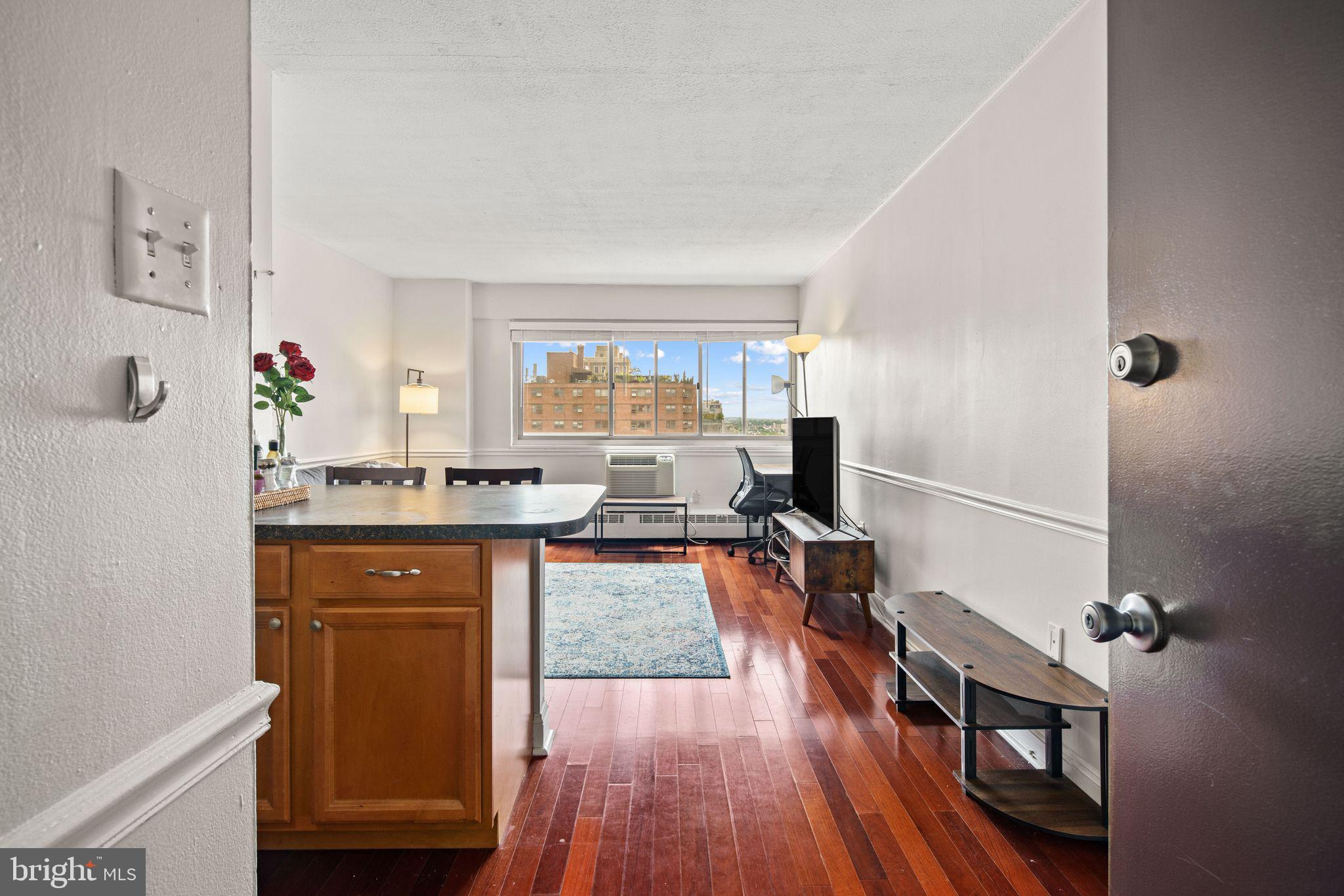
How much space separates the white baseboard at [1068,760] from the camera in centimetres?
191

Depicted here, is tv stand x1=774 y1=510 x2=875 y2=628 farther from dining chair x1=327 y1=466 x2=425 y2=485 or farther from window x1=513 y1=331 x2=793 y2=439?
window x1=513 y1=331 x2=793 y2=439

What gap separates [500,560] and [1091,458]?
1.71m

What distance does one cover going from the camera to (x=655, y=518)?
598cm

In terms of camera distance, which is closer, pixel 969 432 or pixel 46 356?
pixel 46 356

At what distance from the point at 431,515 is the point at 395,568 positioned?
0.66 ft

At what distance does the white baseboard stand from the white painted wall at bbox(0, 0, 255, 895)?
212cm

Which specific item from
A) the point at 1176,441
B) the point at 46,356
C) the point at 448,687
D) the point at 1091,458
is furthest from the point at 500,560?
the point at 1091,458

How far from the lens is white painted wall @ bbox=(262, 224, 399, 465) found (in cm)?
413

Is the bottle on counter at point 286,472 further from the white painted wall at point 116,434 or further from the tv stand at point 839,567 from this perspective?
the tv stand at point 839,567

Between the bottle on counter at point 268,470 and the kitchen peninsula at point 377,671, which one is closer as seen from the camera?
the kitchen peninsula at point 377,671

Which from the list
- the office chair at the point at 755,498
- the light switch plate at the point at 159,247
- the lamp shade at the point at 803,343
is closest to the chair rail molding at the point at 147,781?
the light switch plate at the point at 159,247

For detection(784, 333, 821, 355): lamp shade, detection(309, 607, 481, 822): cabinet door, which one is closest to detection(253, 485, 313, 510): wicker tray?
detection(309, 607, 481, 822): cabinet door

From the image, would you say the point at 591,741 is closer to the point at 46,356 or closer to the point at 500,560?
the point at 500,560

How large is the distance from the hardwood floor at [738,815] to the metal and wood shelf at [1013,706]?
0.21 feet
